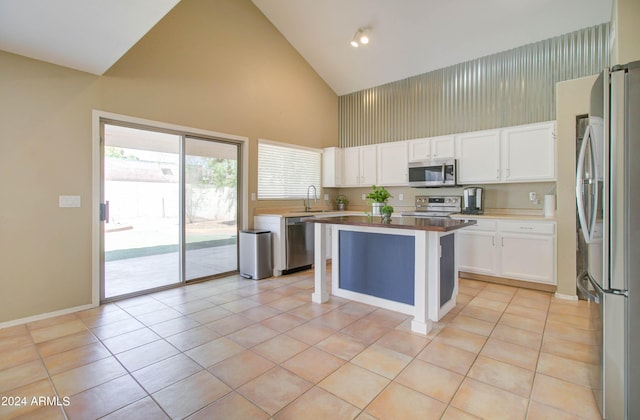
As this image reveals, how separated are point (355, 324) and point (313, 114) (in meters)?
4.39

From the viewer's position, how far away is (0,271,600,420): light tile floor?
1.77 meters

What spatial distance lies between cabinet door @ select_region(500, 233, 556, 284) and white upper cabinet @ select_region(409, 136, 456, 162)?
5.24ft

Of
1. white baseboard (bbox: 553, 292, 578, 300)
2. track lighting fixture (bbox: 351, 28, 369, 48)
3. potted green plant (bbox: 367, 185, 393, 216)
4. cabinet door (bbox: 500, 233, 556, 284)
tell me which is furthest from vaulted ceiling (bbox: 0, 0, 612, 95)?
white baseboard (bbox: 553, 292, 578, 300)

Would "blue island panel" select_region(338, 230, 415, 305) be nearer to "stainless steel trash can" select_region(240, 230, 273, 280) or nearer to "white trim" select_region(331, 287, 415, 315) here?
"white trim" select_region(331, 287, 415, 315)

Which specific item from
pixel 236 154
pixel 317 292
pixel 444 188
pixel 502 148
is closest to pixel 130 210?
pixel 236 154

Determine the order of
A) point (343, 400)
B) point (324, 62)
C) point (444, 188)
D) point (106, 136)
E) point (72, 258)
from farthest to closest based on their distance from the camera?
1. point (324, 62)
2. point (444, 188)
3. point (106, 136)
4. point (72, 258)
5. point (343, 400)

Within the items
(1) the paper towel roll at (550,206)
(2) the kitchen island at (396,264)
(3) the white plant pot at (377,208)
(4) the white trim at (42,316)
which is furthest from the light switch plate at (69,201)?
(1) the paper towel roll at (550,206)

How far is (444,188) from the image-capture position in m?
5.23

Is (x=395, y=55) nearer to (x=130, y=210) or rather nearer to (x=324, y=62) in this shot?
(x=324, y=62)

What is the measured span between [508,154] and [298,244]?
11.1 feet

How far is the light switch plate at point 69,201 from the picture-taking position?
316 centimetres

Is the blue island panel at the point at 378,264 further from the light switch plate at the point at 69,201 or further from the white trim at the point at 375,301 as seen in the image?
the light switch plate at the point at 69,201

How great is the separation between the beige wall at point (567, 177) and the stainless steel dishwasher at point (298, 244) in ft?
11.0

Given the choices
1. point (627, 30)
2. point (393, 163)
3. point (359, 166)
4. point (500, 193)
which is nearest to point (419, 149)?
point (393, 163)
